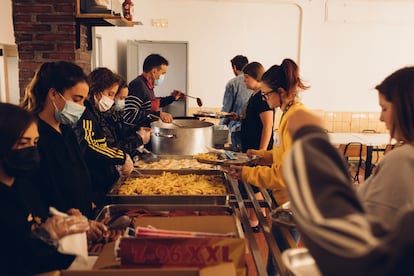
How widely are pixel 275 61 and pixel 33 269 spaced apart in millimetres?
5633

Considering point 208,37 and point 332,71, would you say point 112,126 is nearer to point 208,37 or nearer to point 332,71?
point 208,37

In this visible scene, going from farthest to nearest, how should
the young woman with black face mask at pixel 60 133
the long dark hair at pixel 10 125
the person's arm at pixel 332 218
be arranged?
the young woman with black face mask at pixel 60 133, the long dark hair at pixel 10 125, the person's arm at pixel 332 218

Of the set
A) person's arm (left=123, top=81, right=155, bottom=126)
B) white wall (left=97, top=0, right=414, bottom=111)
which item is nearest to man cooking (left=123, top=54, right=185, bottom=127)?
person's arm (left=123, top=81, right=155, bottom=126)

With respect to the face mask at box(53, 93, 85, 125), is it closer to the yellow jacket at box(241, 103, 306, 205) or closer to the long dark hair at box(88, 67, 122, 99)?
the long dark hair at box(88, 67, 122, 99)

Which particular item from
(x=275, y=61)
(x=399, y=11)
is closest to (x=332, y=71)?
(x=275, y=61)

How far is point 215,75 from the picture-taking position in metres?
6.28

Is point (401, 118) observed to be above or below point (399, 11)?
below

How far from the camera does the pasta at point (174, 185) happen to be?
6.23ft

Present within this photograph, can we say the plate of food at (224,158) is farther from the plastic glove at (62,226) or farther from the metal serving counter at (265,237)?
the plastic glove at (62,226)

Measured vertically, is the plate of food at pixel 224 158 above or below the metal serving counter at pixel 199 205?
above

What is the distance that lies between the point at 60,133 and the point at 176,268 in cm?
86

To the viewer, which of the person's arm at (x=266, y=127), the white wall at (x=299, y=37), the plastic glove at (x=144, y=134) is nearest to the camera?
the plastic glove at (x=144, y=134)

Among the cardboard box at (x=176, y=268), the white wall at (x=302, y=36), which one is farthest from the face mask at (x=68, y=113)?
the white wall at (x=302, y=36)

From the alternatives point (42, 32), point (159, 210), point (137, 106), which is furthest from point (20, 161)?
point (137, 106)
